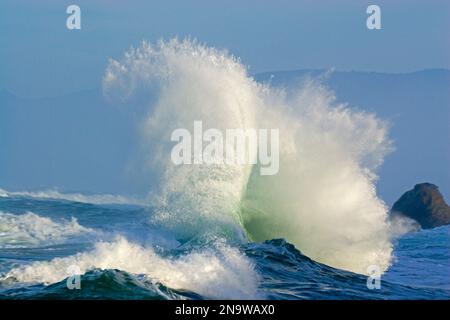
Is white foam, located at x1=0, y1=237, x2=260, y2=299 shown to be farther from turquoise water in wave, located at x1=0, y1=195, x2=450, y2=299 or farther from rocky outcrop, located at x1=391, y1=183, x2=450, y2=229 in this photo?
rocky outcrop, located at x1=391, y1=183, x2=450, y2=229

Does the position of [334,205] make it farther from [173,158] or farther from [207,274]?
[207,274]

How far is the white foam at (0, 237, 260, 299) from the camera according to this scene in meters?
16.3

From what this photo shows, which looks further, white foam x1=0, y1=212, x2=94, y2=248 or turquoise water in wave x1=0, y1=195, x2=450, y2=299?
white foam x1=0, y1=212, x2=94, y2=248

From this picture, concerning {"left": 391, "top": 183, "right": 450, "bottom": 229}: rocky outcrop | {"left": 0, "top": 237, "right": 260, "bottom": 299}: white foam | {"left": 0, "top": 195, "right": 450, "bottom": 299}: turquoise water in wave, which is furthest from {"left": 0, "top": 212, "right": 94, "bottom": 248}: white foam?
{"left": 391, "top": 183, "right": 450, "bottom": 229}: rocky outcrop

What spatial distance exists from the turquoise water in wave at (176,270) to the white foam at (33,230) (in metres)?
0.03

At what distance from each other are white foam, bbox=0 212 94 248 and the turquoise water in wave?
0.11 ft

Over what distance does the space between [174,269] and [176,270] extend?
9 cm

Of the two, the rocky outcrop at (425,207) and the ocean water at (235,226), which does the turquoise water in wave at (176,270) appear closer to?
the ocean water at (235,226)

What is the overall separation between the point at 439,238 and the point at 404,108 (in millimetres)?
97867

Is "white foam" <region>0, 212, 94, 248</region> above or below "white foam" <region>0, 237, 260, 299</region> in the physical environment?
above

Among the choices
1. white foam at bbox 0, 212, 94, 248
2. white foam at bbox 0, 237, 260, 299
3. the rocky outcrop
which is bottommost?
white foam at bbox 0, 237, 260, 299

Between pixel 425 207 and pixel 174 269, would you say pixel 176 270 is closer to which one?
pixel 174 269

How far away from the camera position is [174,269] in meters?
17.0

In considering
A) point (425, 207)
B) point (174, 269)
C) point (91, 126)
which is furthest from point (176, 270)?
point (91, 126)
